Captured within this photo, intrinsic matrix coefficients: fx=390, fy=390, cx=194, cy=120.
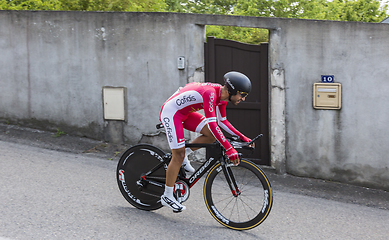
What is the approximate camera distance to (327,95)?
668 centimetres

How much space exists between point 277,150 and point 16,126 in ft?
17.6

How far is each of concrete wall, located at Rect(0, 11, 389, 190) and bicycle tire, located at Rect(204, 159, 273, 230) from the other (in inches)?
112

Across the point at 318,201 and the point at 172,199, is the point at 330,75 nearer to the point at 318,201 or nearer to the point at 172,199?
the point at 318,201

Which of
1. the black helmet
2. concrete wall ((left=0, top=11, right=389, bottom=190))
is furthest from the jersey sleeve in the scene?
concrete wall ((left=0, top=11, right=389, bottom=190))

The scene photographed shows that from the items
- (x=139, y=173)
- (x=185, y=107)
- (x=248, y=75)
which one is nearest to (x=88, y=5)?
(x=248, y=75)

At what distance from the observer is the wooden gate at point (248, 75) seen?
7.06m

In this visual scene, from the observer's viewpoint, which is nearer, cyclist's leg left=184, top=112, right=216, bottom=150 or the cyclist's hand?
the cyclist's hand

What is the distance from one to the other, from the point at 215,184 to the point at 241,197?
0.33m

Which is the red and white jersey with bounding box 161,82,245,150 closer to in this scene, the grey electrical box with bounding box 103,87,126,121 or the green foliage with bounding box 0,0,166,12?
the grey electrical box with bounding box 103,87,126,121

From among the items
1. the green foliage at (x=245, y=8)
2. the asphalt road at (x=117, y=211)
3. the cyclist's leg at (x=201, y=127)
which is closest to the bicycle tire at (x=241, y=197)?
the asphalt road at (x=117, y=211)

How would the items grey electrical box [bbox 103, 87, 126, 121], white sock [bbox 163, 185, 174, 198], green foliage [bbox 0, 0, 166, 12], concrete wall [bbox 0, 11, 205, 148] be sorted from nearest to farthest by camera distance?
white sock [bbox 163, 185, 174, 198] → concrete wall [bbox 0, 11, 205, 148] → grey electrical box [bbox 103, 87, 126, 121] → green foliage [bbox 0, 0, 166, 12]

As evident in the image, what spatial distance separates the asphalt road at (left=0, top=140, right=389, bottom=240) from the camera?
13.4 ft

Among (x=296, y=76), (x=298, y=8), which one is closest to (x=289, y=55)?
(x=296, y=76)

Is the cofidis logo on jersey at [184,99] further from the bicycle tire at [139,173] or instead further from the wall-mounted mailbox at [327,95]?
the wall-mounted mailbox at [327,95]
